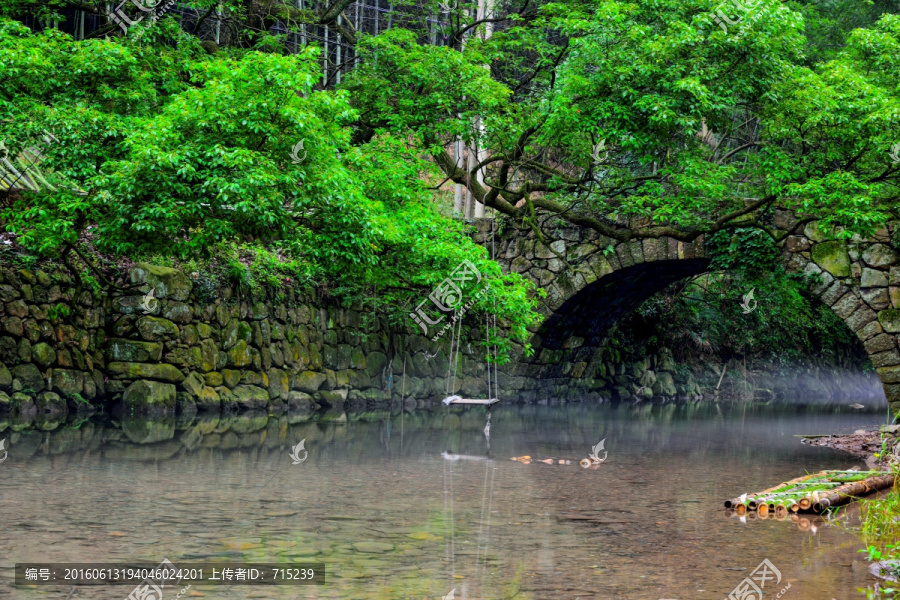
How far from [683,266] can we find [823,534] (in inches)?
403

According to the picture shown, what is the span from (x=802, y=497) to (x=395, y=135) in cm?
804

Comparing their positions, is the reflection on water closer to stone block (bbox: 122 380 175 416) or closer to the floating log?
the floating log

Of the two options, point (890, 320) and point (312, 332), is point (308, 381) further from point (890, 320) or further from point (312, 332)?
point (890, 320)

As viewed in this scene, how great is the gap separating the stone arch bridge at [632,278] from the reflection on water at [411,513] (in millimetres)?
3073

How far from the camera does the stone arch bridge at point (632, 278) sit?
1191cm

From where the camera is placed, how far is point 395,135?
12.3 metres

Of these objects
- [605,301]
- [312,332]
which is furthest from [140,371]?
[605,301]

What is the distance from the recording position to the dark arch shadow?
14914mm

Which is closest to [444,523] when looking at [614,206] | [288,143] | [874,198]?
[288,143]

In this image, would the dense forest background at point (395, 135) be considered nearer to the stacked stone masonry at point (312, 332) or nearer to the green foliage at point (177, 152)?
the green foliage at point (177, 152)

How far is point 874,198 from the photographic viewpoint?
11.5 meters

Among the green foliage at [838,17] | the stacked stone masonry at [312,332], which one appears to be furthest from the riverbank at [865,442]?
the green foliage at [838,17]

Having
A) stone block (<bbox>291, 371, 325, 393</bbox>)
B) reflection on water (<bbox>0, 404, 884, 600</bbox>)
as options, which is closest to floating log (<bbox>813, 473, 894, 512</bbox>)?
reflection on water (<bbox>0, 404, 884, 600</bbox>)

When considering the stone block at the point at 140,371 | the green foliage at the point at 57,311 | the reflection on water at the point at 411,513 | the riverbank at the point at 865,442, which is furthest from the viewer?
the stone block at the point at 140,371
